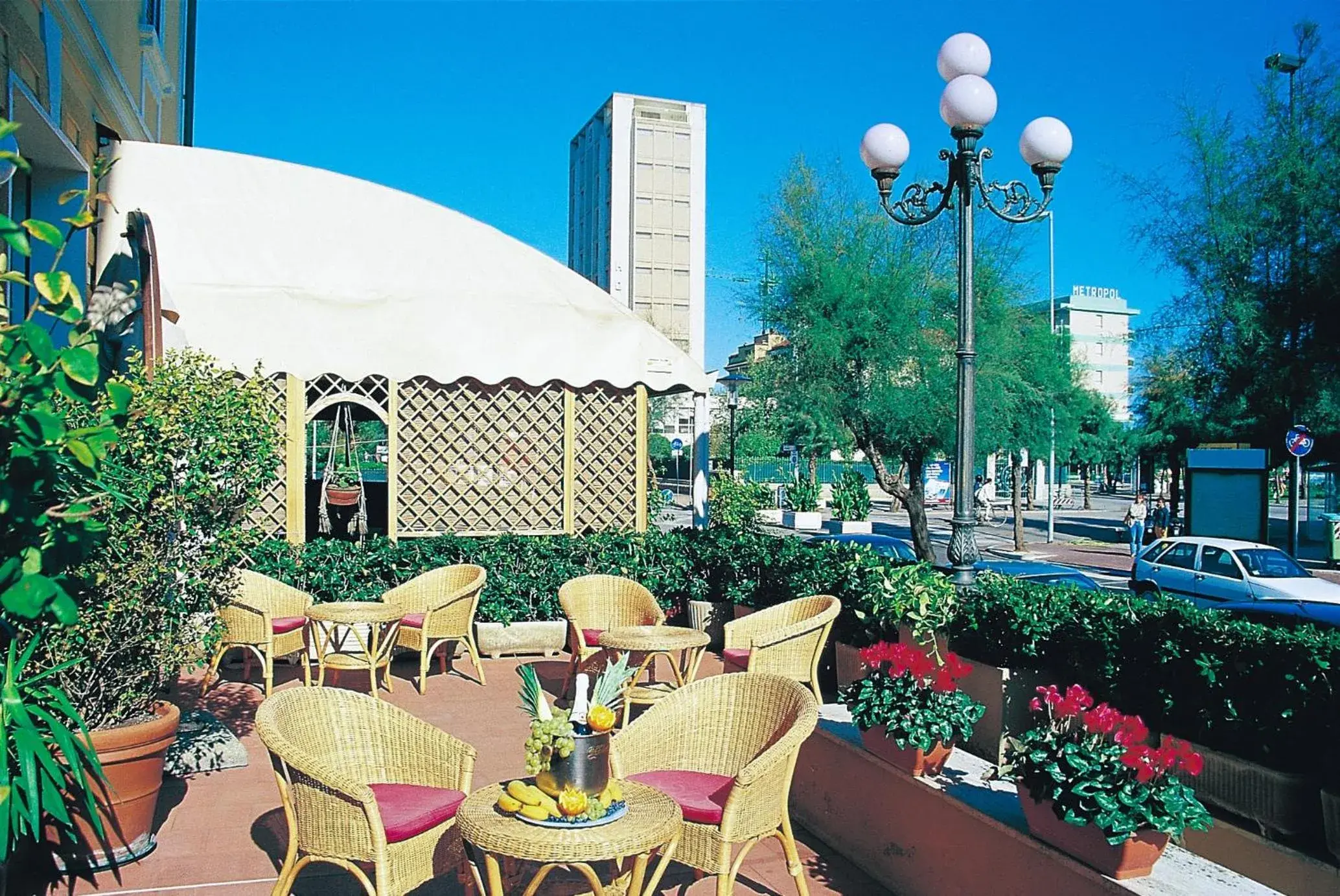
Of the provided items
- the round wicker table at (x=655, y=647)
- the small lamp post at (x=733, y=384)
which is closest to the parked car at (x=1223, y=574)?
the small lamp post at (x=733, y=384)

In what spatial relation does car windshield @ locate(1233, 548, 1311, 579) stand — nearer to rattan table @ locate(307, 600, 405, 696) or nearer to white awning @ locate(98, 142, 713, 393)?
white awning @ locate(98, 142, 713, 393)

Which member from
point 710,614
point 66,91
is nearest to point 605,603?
→ point 710,614

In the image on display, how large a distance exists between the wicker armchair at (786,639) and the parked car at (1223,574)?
27.5 ft

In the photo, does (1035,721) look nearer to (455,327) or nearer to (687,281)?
(455,327)

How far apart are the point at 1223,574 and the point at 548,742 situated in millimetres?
12740

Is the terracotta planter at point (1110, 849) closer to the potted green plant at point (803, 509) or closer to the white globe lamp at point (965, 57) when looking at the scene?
the white globe lamp at point (965, 57)

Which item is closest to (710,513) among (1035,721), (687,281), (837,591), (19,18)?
(837,591)

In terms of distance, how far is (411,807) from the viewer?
3.34 meters

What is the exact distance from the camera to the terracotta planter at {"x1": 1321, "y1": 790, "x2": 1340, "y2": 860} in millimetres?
3488

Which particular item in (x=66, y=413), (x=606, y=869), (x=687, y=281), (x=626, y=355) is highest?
(x=687, y=281)

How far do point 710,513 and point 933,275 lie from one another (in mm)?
4405

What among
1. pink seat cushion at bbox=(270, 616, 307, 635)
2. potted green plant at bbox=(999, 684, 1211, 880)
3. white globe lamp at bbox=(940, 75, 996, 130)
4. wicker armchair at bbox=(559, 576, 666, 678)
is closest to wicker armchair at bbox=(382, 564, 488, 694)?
pink seat cushion at bbox=(270, 616, 307, 635)

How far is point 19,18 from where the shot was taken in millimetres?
4918

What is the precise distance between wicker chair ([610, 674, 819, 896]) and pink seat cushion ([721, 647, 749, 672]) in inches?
71.2
